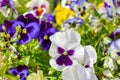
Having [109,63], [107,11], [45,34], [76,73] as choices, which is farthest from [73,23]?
[76,73]

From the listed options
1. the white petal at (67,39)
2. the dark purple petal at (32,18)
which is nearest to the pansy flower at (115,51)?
the white petal at (67,39)

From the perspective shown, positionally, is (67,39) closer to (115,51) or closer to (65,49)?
(65,49)

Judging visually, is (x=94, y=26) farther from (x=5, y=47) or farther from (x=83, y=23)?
(x=5, y=47)

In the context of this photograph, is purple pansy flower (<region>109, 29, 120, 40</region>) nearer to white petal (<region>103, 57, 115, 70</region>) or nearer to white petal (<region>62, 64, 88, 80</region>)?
white petal (<region>103, 57, 115, 70</region>)

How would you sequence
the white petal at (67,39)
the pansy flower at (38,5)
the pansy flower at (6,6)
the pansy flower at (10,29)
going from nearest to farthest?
the white petal at (67,39), the pansy flower at (10,29), the pansy flower at (6,6), the pansy flower at (38,5)

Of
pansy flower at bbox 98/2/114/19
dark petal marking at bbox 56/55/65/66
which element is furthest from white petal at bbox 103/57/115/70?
pansy flower at bbox 98/2/114/19

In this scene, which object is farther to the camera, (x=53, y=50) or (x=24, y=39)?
(x=24, y=39)

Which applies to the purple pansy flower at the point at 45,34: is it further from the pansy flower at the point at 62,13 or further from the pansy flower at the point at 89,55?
the pansy flower at the point at 62,13
